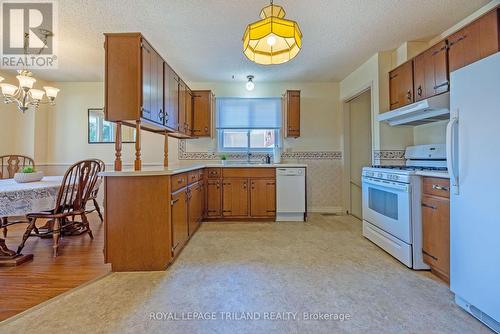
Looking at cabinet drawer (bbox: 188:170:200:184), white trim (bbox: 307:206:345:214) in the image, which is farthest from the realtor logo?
white trim (bbox: 307:206:345:214)

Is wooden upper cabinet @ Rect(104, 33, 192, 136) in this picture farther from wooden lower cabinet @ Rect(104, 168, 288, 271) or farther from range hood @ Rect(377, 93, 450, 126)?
range hood @ Rect(377, 93, 450, 126)

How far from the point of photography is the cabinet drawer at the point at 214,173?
3.93 metres

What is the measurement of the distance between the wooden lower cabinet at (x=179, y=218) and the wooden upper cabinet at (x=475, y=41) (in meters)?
2.99

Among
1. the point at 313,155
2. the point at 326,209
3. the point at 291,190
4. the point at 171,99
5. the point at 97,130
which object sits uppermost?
the point at 171,99

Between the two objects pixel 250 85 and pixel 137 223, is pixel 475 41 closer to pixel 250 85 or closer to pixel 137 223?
pixel 250 85

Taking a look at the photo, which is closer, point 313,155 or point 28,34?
point 28,34

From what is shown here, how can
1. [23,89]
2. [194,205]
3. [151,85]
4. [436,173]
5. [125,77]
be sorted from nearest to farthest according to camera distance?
[436,173]
[125,77]
[151,85]
[23,89]
[194,205]

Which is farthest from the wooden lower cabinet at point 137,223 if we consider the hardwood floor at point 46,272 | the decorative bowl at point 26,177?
the decorative bowl at point 26,177

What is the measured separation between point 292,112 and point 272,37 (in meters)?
2.65

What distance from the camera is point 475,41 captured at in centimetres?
204

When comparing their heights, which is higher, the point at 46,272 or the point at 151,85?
the point at 151,85

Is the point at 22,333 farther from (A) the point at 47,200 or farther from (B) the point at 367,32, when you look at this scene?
(B) the point at 367,32

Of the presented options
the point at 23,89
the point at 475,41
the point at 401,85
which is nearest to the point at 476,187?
the point at 475,41

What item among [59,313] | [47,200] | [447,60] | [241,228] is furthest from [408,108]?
[47,200]
